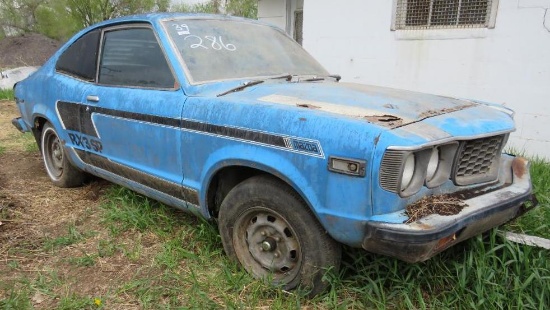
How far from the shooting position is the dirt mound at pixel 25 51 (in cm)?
1500

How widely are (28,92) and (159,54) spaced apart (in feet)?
7.21

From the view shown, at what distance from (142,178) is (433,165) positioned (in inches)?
81.6

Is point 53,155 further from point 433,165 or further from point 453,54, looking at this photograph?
point 453,54

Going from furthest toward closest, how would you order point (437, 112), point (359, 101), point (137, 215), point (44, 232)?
point (137, 215), point (44, 232), point (359, 101), point (437, 112)

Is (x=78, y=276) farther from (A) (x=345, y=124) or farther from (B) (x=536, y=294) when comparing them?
(B) (x=536, y=294)

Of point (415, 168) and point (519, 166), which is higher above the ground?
point (415, 168)

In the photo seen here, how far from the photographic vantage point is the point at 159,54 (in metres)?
3.02

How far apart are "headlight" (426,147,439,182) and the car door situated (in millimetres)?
1548

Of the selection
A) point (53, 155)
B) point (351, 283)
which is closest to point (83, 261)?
point (351, 283)

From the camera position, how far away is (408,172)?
79.5 inches

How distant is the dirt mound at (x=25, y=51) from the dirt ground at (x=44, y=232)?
1173 centimetres

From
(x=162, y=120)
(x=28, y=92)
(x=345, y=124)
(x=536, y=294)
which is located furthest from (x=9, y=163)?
(x=536, y=294)

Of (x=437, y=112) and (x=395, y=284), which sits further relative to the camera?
(x=395, y=284)

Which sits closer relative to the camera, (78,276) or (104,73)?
(78,276)
